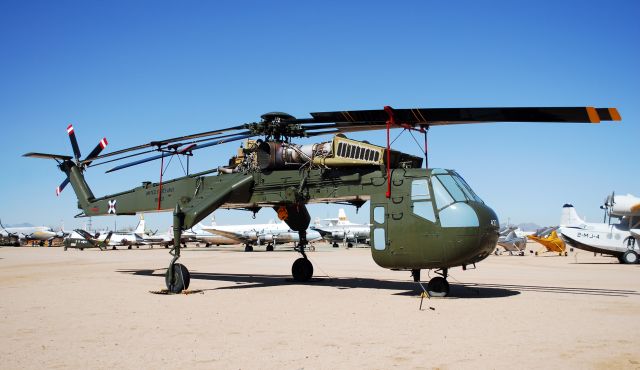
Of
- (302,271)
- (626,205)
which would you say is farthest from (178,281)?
(626,205)

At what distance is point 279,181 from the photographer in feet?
49.8

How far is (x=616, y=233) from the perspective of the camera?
31797 mm

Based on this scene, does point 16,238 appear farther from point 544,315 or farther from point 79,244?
point 544,315

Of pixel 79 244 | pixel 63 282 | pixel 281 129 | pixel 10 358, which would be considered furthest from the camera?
pixel 79 244

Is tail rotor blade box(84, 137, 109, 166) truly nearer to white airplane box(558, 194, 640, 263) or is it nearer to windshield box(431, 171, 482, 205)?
windshield box(431, 171, 482, 205)

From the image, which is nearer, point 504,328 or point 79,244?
point 504,328

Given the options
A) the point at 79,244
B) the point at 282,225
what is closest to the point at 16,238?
the point at 79,244

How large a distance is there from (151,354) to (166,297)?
21.5 ft

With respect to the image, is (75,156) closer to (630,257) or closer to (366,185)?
(366,185)

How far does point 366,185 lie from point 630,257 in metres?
24.3

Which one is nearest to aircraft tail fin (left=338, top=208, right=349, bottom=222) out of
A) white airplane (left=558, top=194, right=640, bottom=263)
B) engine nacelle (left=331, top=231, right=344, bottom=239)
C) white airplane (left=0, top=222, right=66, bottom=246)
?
engine nacelle (left=331, top=231, right=344, bottom=239)

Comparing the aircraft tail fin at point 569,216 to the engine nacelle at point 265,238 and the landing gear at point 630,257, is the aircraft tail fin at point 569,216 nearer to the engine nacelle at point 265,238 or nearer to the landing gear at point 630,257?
the landing gear at point 630,257

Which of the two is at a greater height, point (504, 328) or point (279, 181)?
point (279, 181)

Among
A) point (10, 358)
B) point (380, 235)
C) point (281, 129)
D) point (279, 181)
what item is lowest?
point (10, 358)
